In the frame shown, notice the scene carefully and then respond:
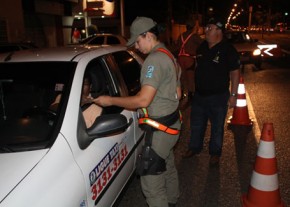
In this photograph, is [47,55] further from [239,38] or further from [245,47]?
[239,38]

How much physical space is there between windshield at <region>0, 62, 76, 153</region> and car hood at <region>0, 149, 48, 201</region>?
32 cm

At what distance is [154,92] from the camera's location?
2809 millimetres

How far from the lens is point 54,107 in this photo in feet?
9.41

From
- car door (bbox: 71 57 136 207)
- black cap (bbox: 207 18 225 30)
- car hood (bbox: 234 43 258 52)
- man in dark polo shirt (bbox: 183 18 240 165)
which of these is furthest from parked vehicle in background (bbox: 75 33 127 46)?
car door (bbox: 71 57 136 207)

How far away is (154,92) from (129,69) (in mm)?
1200

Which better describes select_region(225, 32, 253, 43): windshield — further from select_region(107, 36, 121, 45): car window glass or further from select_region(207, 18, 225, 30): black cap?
select_region(207, 18, 225, 30): black cap

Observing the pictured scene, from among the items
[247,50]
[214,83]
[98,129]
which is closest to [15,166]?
[98,129]

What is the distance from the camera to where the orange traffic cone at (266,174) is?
3.35 m

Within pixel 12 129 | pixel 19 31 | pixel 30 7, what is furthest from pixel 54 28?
pixel 12 129

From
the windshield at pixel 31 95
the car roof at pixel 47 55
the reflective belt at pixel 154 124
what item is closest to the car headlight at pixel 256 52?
the car roof at pixel 47 55

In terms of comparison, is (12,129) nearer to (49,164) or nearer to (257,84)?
(49,164)

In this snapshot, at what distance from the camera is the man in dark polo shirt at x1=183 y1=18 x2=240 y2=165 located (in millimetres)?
4441

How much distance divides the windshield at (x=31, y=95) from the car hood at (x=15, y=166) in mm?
319

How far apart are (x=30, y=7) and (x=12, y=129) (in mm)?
15710
